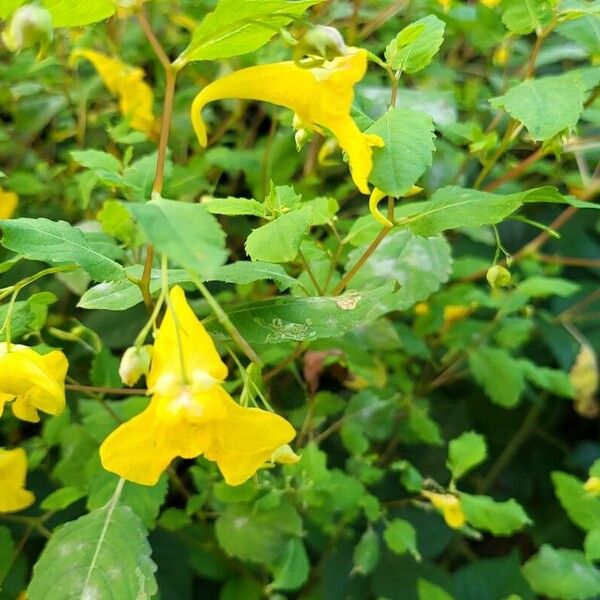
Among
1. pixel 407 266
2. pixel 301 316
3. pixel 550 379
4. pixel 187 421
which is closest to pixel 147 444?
pixel 187 421

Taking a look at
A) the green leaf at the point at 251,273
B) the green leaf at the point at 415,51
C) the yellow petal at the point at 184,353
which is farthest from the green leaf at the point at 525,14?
the yellow petal at the point at 184,353

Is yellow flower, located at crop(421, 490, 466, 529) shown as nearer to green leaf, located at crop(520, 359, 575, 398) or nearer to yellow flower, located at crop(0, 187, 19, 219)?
green leaf, located at crop(520, 359, 575, 398)

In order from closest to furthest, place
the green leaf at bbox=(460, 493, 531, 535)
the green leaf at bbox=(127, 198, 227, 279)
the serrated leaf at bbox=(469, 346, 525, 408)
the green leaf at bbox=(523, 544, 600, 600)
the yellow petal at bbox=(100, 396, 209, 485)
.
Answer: the green leaf at bbox=(127, 198, 227, 279) < the yellow petal at bbox=(100, 396, 209, 485) < the green leaf at bbox=(460, 493, 531, 535) < the green leaf at bbox=(523, 544, 600, 600) < the serrated leaf at bbox=(469, 346, 525, 408)

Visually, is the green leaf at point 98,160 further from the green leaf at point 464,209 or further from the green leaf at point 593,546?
the green leaf at point 593,546

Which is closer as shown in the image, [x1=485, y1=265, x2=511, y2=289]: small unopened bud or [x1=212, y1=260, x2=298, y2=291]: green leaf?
[x1=212, y1=260, x2=298, y2=291]: green leaf

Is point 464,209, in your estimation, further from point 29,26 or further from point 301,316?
point 29,26

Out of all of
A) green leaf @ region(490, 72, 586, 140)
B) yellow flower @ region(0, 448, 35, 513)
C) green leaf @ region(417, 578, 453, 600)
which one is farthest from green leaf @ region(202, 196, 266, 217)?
green leaf @ region(417, 578, 453, 600)
